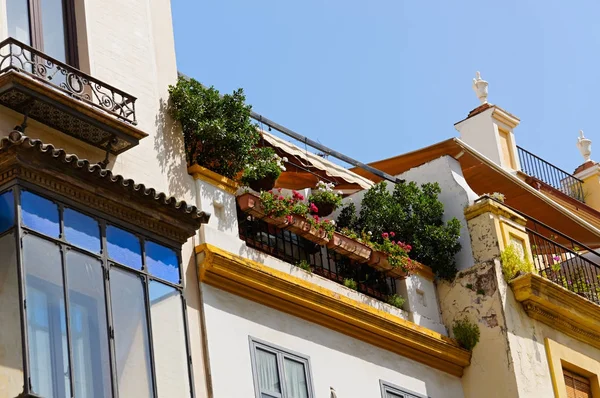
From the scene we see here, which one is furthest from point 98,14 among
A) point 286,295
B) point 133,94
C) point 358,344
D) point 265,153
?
point 358,344

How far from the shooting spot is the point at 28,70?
1545 centimetres

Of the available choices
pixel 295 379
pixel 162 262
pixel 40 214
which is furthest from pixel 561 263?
pixel 40 214

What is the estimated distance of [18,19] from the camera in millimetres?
15961

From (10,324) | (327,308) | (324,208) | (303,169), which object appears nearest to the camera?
(10,324)

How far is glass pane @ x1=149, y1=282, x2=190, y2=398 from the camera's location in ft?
47.2

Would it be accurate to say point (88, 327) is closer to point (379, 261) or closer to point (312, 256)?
point (312, 256)

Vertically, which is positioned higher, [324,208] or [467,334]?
[324,208]

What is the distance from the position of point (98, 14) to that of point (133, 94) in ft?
3.53

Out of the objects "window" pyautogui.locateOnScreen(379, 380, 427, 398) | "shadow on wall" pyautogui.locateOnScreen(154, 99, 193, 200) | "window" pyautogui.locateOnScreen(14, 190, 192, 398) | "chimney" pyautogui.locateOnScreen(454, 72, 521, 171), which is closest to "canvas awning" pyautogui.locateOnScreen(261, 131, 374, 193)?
"shadow on wall" pyautogui.locateOnScreen(154, 99, 193, 200)

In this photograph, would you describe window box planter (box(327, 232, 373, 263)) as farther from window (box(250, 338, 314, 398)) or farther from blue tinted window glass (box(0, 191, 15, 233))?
blue tinted window glass (box(0, 191, 15, 233))

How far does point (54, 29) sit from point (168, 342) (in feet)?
13.2

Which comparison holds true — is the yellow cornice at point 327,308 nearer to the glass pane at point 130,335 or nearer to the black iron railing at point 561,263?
the glass pane at point 130,335

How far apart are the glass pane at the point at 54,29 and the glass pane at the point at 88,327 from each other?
10.5ft

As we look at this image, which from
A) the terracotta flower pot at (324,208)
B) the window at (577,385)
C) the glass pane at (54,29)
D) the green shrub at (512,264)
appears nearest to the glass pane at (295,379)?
the terracotta flower pot at (324,208)
